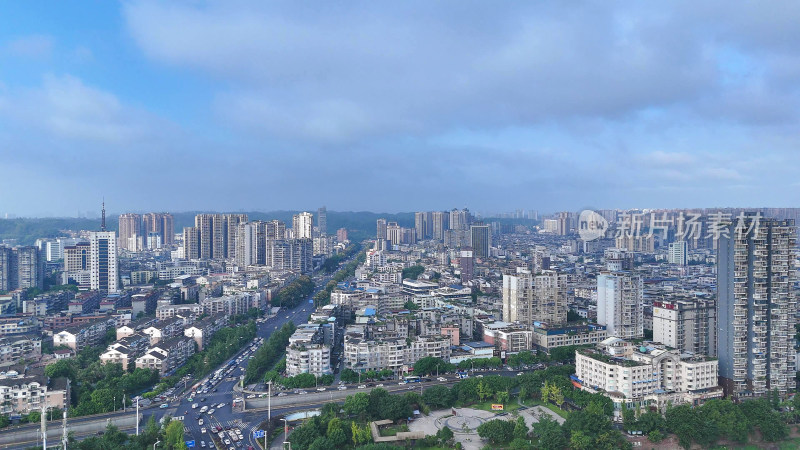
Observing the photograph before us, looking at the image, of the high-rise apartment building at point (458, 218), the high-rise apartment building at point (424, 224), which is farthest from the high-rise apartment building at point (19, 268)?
the high-rise apartment building at point (424, 224)

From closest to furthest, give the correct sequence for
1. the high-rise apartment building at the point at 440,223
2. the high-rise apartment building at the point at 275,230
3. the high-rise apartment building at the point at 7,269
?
the high-rise apartment building at the point at 7,269, the high-rise apartment building at the point at 275,230, the high-rise apartment building at the point at 440,223

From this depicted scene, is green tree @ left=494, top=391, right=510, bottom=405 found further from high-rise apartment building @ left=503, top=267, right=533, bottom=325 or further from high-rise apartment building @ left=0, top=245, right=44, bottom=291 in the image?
high-rise apartment building @ left=0, top=245, right=44, bottom=291

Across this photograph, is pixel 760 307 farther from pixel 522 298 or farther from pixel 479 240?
pixel 479 240

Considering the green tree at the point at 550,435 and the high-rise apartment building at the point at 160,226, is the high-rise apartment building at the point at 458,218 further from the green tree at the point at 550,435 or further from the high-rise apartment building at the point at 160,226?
the green tree at the point at 550,435

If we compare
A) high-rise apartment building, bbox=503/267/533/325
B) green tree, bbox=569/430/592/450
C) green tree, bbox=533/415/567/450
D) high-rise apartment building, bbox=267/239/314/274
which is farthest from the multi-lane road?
high-rise apartment building, bbox=267/239/314/274

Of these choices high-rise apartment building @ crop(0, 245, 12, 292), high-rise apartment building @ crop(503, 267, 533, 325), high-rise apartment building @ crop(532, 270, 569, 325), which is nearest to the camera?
high-rise apartment building @ crop(503, 267, 533, 325)

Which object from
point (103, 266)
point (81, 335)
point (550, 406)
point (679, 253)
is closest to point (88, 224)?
Answer: point (103, 266)
